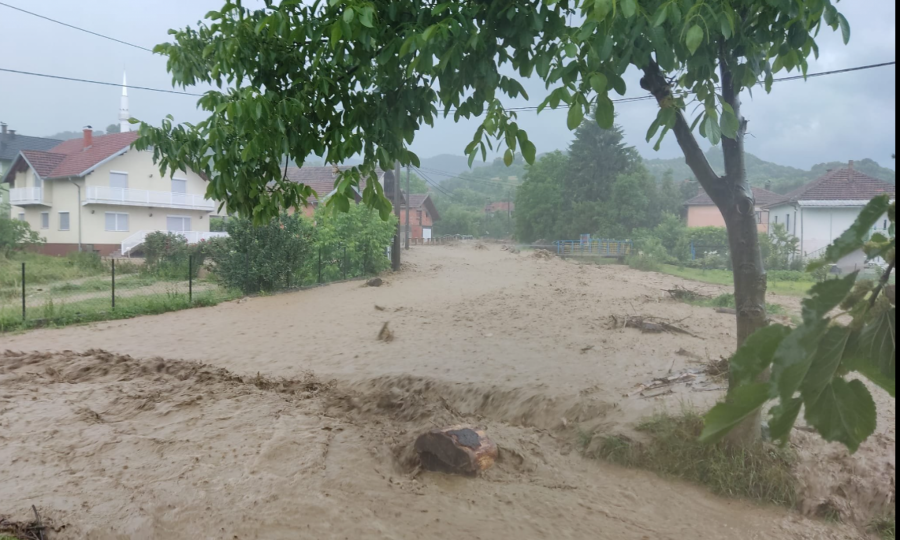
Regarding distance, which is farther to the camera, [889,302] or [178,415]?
[178,415]

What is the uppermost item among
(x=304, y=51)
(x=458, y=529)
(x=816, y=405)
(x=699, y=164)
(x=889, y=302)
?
(x=304, y=51)

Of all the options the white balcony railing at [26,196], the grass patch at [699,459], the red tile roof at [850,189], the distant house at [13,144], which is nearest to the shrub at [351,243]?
the red tile roof at [850,189]

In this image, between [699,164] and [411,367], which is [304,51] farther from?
[411,367]

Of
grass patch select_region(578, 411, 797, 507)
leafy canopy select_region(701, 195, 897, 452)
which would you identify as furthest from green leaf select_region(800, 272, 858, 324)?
grass patch select_region(578, 411, 797, 507)

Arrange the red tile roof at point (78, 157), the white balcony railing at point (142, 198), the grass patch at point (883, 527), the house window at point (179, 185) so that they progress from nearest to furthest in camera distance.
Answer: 1. the grass patch at point (883, 527)
2. the white balcony railing at point (142, 198)
3. the red tile roof at point (78, 157)
4. the house window at point (179, 185)

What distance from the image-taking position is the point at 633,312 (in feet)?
46.0

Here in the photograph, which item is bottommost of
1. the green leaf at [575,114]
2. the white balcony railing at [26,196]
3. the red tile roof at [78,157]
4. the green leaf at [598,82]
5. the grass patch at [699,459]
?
the grass patch at [699,459]

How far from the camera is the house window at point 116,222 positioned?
32.5 meters

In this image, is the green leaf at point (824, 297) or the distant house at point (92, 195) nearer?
the green leaf at point (824, 297)

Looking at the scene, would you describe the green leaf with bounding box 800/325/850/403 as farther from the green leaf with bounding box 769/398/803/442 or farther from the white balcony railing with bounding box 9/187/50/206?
the white balcony railing with bounding box 9/187/50/206

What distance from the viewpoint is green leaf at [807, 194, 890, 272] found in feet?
2.99

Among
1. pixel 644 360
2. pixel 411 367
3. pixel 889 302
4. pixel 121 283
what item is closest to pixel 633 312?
pixel 644 360

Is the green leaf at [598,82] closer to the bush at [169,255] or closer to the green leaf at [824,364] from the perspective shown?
the green leaf at [824,364]

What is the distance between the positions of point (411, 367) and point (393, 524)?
A: 16.1ft
